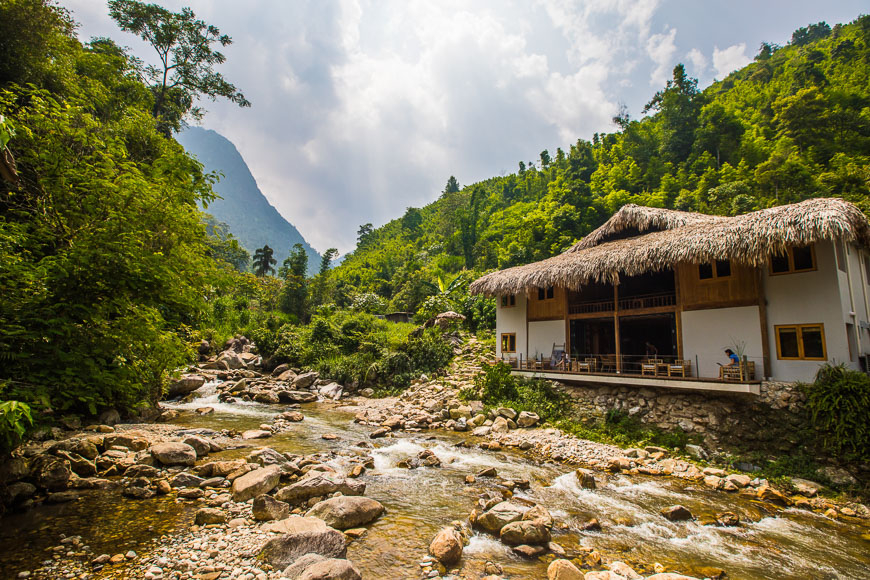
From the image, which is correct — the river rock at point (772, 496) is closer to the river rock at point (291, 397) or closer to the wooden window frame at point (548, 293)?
the wooden window frame at point (548, 293)

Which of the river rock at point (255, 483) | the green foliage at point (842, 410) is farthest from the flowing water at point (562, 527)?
the green foliage at point (842, 410)

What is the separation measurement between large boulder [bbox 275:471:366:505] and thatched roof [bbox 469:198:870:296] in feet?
34.7

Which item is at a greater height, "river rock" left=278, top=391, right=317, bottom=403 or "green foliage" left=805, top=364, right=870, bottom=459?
"green foliage" left=805, top=364, right=870, bottom=459

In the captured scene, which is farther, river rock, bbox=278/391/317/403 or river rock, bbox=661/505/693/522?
river rock, bbox=278/391/317/403

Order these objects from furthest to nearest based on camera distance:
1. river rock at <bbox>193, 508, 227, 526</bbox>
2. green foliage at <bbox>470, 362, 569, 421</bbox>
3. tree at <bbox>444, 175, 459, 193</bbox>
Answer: tree at <bbox>444, 175, 459, 193</bbox> → green foliage at <bbox>470, 362, 569, 421</bbox> → river rock at <bbox>193, 508, 227, 526</bbox>

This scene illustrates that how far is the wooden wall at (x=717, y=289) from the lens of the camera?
10.8 metres

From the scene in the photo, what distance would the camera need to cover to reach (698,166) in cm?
3841

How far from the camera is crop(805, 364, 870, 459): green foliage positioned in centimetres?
801

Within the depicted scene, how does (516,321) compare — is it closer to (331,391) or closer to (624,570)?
(331,391)

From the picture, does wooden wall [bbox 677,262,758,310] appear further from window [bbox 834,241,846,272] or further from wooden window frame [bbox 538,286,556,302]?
wooden window frame [bbox 538,286,556,302]

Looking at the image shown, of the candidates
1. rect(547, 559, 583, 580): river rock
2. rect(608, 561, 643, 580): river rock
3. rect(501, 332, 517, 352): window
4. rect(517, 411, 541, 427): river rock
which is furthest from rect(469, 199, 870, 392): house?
rect(547, 559, 583, 580): river rock

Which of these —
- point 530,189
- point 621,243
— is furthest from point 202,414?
point 530,189

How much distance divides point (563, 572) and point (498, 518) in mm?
1411

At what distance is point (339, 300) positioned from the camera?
43594 mm
